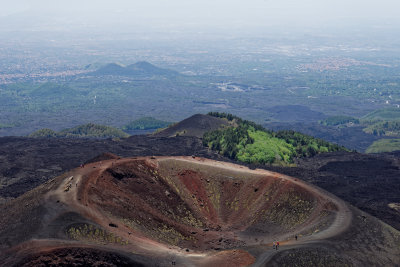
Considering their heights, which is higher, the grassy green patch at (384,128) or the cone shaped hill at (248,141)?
the cone shaped hill at (248,141)

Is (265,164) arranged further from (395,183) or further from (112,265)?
(112,265)

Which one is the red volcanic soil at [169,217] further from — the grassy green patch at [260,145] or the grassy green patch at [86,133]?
the grassy green patch at [86,133]

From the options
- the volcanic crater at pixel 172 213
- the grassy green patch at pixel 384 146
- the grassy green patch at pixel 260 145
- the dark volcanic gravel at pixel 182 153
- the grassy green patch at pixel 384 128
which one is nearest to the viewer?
the volcanic crater at pixel 172 213

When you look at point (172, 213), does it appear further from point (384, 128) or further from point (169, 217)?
point (384, 128)

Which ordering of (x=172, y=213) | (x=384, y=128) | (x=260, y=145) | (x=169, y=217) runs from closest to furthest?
1. (x=169, y=217)
2. (x=172, y=213)
3. (x=260, y=145)
4. (x=384, y=128)

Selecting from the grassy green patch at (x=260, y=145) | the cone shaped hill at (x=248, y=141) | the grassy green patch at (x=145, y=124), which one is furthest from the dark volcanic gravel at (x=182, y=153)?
the grassy green patch at (x=145, y=124)

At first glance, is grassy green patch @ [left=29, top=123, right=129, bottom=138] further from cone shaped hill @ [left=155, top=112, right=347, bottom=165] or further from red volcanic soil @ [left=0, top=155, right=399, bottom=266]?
red volcanic soil @ [left=0, top=155, right=399, bottom=266]

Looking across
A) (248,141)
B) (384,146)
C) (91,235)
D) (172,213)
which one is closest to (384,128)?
(384,146)

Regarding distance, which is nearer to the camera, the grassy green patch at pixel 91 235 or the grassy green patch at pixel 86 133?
the grassy green patch at pixel 91 235
